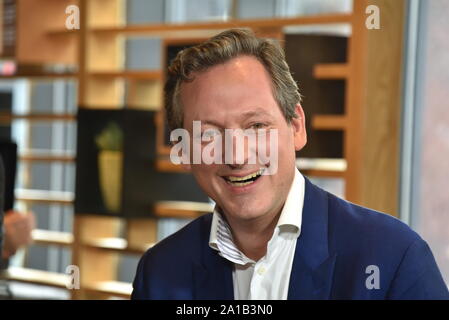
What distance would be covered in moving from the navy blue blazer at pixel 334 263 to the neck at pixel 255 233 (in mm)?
47

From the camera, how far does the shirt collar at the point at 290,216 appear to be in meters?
1.22

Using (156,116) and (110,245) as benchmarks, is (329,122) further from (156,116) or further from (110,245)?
(110,245)

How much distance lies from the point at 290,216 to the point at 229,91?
0.75 ft

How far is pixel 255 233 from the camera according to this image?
1.26 metres

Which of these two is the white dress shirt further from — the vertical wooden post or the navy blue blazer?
the vertical wooden post

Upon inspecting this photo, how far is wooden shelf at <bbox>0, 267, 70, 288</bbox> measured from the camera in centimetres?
438

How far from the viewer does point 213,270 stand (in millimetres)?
1269

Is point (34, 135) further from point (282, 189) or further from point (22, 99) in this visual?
point (282, 189)

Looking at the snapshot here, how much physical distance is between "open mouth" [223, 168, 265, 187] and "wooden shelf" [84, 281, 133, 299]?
287 cm
